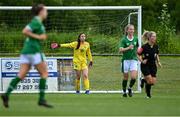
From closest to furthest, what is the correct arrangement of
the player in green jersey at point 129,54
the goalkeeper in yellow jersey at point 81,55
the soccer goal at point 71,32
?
1. the player in green jersey at point 129,54
2. the goalkeeper in yellow jersey at point 81,55
3. the soccer goal at point 71,32

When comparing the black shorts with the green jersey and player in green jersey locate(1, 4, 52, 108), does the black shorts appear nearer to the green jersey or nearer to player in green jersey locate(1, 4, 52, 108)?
the green jersey

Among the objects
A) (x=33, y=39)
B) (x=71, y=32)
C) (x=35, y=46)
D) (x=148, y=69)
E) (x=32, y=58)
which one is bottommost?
(x=148, y=69)

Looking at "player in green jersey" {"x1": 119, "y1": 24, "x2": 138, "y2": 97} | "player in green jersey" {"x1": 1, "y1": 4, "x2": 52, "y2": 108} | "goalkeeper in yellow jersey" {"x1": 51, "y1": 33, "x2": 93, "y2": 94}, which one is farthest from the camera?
"goalkeeper in yellow jersey" {"x1": 51, "y1": 33, "x2": 93, "y2": 94}

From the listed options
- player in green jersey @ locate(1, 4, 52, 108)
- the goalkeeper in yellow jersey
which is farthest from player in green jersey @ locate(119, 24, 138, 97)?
player in green jersey @ locate(1, 4, 52, 108)

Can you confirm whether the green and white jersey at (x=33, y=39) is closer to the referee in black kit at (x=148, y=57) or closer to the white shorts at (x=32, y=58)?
the white shorts at (x=32, y=58)

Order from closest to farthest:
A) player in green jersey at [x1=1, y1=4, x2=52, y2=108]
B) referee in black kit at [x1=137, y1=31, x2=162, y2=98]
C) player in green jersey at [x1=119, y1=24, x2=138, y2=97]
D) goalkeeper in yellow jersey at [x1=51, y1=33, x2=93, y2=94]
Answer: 1. player in green jersey at [x1=1, y1=4, x2=52, y2=108]
2. referee in black kit at [x1=137, y1=31, x2=162, y2=98]
3. player in green jersey at [x1=119, y1=24, x2=138, y2=97]
4. goalkeeper in yellow jersey at [x1=51, y1=33, x2=93, y2=94]

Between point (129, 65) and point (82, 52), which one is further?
point (82, 52)


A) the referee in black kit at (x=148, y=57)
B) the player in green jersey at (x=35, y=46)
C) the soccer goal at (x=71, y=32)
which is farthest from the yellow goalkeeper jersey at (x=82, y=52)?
the player in green jersey at (x=35, y=46)

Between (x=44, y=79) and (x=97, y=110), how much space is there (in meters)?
1.27

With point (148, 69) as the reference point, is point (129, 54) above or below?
above

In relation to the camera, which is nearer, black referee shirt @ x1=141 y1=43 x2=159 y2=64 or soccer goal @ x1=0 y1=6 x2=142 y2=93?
black referee shirt @ x1=141 y1=43 x2=159 y2=64

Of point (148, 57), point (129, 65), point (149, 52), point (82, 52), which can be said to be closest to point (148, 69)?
point (148, 57)

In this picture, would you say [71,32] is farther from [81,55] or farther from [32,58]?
[32,58]

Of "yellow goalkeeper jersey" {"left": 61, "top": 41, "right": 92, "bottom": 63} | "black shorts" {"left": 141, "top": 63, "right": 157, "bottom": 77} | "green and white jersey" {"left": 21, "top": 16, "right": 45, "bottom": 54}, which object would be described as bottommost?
"black shorts" {"left": 141, "top": 63, "right": 157, "bottom": 77}
